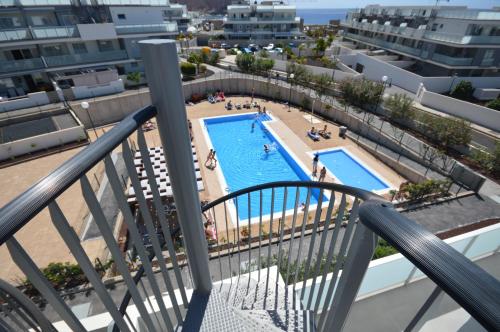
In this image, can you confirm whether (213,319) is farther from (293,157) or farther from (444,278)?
(293,157)

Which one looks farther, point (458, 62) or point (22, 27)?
point (458, 62)

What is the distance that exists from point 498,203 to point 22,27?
96.5ft

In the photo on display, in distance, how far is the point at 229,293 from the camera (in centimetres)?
304

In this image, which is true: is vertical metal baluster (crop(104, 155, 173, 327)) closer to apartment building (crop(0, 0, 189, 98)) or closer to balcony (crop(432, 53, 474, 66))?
apartment building (crop(0, 0, 189, 98))

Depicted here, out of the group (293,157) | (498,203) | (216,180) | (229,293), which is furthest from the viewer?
(293,157)

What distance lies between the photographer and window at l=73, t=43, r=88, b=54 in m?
20.0

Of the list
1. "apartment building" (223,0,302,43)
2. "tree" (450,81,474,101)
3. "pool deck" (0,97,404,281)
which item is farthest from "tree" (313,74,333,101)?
"apartment building" (223,0,302,43)

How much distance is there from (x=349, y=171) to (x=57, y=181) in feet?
44.6

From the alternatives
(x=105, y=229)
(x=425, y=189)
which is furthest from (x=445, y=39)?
(x=105, y=229)

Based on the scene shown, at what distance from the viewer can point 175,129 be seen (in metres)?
1.38

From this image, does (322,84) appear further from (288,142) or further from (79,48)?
(79,48)

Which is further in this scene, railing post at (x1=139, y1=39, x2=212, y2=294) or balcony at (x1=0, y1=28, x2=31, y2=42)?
balcony at (x1=0, y1=28, x2=31, y2=42)

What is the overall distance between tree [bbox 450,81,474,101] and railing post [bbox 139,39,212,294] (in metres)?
25.5

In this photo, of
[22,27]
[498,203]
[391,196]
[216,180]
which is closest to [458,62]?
[498,203]
